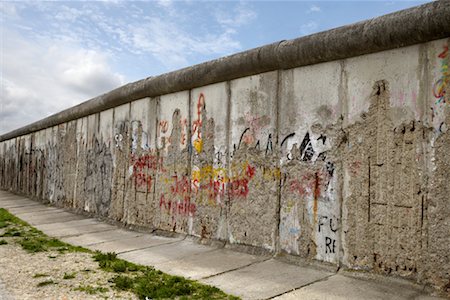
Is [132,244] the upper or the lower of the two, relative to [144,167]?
lower

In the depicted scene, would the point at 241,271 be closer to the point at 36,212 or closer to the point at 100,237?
the point at 100,237

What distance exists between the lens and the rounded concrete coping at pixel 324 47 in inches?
146

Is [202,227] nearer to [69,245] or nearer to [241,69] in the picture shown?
[69,245]

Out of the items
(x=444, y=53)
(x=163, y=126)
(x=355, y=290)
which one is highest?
(x=444, y=53)

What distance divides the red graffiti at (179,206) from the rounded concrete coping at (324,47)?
1.96m

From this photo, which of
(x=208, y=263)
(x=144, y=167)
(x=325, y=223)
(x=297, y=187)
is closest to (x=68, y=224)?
(x=144, y=167)

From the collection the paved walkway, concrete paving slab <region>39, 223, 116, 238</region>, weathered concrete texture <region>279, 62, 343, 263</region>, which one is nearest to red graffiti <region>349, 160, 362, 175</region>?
weathered concrete texture <region>279, 62, 343, 263</region>

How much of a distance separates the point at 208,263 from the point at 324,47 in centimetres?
295

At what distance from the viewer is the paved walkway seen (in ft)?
12.1

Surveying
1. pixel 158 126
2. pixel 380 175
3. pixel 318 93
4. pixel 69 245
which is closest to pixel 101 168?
pixel 158 126

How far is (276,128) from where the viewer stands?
514 centimetres

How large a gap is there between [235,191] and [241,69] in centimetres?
175

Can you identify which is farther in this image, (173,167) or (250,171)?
(173,167)

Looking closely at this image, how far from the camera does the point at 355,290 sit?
12.3 ft
